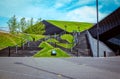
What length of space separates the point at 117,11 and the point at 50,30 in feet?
79.7

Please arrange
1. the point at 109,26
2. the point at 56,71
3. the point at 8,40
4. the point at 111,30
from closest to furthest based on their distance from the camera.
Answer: the point at 56,71, the point at 8,40, the point at 109,26, the point at 111,30

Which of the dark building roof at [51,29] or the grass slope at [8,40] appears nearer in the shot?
the grass slope at [8,40]

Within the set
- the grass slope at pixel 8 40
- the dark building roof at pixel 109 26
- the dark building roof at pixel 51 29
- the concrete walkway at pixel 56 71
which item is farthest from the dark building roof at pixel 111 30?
the concrete walkway at pixel 56 71

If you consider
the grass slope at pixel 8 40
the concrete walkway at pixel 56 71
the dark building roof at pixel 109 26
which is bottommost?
the concrete walkway at pixel 56 71

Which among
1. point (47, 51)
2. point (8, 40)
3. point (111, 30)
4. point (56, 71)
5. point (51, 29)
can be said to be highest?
point (51, 29)

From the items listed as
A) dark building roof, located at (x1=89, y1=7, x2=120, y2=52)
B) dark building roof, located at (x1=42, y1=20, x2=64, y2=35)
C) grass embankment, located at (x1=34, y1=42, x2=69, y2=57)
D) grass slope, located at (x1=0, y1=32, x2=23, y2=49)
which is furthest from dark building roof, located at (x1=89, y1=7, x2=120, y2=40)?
grass slope, located at (x1=0, y1=32, x2=23, y2=49)

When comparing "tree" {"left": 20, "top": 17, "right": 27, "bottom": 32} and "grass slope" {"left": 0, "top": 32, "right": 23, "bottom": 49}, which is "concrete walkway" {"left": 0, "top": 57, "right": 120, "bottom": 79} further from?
"tree" {"left": 20, "top": 17, "right": 27, "bottom": 32}

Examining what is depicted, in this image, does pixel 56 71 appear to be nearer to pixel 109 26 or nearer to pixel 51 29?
pixel 109 26

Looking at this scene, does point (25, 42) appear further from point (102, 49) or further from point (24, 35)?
point (102, 49)

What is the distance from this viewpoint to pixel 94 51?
102 ft

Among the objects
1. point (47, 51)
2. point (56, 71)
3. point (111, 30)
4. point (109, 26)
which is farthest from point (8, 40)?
point (56, 71)

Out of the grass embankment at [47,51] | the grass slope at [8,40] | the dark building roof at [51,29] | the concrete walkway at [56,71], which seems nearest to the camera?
the concrete walkway at [56,71]

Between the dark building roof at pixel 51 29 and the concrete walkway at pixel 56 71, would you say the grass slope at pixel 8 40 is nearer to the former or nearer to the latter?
the concrete walkway at pixel 56 71

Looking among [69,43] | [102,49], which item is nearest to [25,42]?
[69,43]
